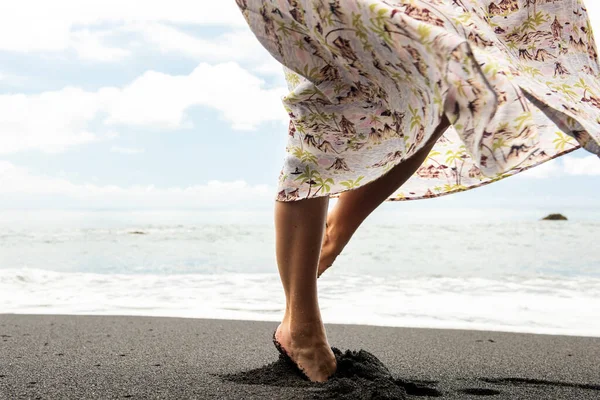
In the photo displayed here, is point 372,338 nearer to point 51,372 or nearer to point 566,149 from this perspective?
point 51,372

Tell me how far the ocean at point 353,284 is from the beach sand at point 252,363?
1.71ft

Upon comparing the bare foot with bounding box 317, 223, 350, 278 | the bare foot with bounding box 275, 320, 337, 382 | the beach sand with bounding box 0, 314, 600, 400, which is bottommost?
the beach sand with bounding box 0, 314, 600, 400

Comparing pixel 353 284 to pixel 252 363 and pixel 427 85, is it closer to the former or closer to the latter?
pixel 252 363

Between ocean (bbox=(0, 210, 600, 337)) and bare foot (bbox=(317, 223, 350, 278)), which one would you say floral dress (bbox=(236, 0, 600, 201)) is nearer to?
bare foot (bbox=(317, 223, 350, 278))

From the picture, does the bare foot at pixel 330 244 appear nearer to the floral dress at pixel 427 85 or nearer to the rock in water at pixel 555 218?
the floral dress at pixel 427 85

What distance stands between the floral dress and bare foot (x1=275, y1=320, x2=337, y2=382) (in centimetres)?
36

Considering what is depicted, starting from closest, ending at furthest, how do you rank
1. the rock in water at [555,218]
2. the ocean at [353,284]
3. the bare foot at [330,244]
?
the bare foot at [330,244] < the ocean at [353,284] < the rock in water at [555,218]

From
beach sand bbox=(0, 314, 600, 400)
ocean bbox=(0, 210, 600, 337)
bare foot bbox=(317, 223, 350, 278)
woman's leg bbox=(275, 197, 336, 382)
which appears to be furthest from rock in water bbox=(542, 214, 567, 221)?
woman's leg bbox=(275, 197, 336, 382)

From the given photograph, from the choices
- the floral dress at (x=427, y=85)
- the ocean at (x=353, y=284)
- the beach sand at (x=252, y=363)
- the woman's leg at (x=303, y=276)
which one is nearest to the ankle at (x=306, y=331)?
the woman's leg at (x=303, y=276)

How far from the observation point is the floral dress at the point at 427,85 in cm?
99

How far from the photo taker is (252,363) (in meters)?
1.85

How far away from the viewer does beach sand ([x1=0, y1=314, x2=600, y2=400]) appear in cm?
145

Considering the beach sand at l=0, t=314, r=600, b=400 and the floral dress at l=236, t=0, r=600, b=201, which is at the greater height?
the floral dress at l=236, t=0, r=600, b=201

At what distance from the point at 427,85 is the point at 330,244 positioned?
0.74 m
